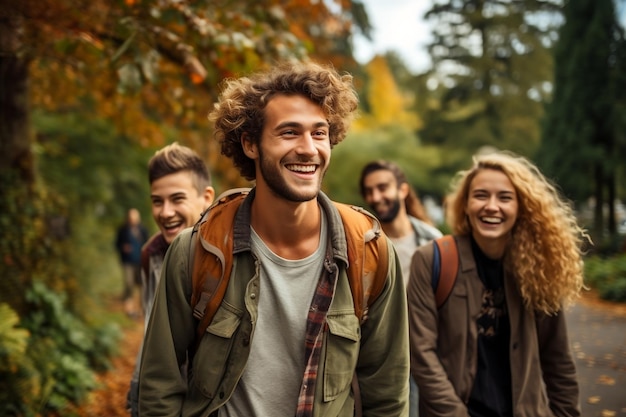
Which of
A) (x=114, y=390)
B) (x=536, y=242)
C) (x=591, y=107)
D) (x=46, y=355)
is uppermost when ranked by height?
(x=591, y=107)

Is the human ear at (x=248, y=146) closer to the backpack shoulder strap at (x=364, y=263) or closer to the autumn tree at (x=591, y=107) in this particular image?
the backpack shoulder strap at (x=364, y=263)

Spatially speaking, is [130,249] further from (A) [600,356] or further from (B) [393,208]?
(A) [600,356]

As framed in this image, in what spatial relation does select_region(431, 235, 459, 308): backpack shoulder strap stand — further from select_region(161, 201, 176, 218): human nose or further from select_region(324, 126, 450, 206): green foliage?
select_region(324, 126, 450, 206): green foliage

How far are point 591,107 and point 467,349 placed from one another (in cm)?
1595

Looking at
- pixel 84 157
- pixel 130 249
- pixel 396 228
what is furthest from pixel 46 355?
pixel 84 157

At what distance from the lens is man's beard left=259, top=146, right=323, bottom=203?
2.30 metres

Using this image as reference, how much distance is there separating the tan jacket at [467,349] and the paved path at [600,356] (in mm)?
583

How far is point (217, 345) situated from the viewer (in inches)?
86.4

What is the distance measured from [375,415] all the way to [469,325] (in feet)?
2.99

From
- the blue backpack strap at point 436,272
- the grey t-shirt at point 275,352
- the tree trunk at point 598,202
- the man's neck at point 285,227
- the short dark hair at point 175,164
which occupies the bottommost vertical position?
the grey t-shirt at point 275,352

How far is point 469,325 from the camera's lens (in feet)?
9.95

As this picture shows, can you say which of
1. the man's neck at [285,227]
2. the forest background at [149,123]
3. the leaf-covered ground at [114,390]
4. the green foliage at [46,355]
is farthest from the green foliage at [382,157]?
the man's neck at [285,227]

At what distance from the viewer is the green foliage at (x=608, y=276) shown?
11.7 m

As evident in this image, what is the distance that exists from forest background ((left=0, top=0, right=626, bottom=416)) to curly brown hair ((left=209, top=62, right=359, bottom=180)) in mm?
2030
